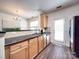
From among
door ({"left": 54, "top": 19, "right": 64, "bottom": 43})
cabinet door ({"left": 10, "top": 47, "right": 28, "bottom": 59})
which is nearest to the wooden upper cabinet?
door ({"left": 54, "top": 19, "right": 64, "bottom": 43})

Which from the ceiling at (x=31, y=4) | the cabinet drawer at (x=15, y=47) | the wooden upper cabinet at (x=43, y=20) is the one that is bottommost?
the cabinet drawer at (x=15, y=47)

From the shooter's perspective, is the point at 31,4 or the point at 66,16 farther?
the point at 66,16

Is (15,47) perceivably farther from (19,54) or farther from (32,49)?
(32,49)

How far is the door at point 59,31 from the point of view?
6152mm

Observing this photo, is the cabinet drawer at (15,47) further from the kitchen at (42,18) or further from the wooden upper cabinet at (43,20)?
the wooden upper cabinet at (43,20)

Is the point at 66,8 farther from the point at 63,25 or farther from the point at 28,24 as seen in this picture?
the point at 28,24

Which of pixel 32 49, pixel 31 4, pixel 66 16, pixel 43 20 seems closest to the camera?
pixel 32 49

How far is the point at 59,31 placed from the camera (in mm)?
6379

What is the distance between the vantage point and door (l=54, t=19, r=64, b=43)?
615cm

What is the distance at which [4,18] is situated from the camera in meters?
6.27

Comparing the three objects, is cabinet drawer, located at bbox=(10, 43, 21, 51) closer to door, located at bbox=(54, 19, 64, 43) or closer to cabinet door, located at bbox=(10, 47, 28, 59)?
cabinet door, located at bbox=(10, 47, 28, 59)

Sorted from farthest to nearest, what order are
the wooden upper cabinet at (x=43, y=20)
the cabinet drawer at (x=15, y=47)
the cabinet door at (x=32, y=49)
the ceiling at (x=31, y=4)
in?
the wooden upper cabinet at (x=43, y=20)
the ceiling at (x=31, y=4)
the cabinet door at (x=32, y=49)
the cabinet drawer at (x=15, y=47)

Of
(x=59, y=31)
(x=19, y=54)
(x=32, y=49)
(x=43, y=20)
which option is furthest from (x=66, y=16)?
(x=19, y=54)

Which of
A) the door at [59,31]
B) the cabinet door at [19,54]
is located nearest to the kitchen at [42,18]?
the door at [59,31]
